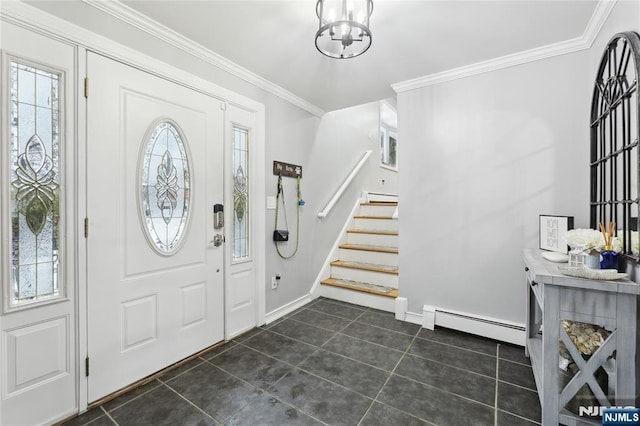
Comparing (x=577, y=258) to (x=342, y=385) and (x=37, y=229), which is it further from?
(x=37, y=229)

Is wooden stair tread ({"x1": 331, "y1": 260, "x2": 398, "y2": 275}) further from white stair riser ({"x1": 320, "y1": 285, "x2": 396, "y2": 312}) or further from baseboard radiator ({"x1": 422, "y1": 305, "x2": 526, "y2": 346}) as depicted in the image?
baseboard radiator ({"x1": 422, "y1": 305, "x2": 526, "y2": 346})

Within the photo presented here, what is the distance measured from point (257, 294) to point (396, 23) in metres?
2.58

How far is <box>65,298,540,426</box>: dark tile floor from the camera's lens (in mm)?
1566

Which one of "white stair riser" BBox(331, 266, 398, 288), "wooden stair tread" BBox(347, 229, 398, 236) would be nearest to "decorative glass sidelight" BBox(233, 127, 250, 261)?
"white stair riser" BBox(331, 266, 398, 288)

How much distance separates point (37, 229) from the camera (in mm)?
1483

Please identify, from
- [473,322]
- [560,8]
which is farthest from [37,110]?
[473,322]

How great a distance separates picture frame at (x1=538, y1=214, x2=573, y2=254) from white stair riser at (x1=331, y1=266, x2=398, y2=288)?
1.54 metres

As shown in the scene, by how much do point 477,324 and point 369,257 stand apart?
150 centimetres

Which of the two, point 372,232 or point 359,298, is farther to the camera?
point 372,232

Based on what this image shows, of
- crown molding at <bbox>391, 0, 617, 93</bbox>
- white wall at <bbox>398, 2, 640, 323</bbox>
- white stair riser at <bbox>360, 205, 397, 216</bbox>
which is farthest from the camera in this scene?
white stair riser at <bbox>360, 205, 397, 216</bbox>

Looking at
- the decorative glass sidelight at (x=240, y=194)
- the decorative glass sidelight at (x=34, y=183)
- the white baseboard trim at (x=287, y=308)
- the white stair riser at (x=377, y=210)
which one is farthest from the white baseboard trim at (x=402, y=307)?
the decorative glass sidelight at (x=34, y=183)

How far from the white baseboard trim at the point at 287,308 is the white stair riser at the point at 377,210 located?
5.64 feet

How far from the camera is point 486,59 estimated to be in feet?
7.91

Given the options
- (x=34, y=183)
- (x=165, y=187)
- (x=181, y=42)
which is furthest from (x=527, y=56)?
(x=34, y=183)
